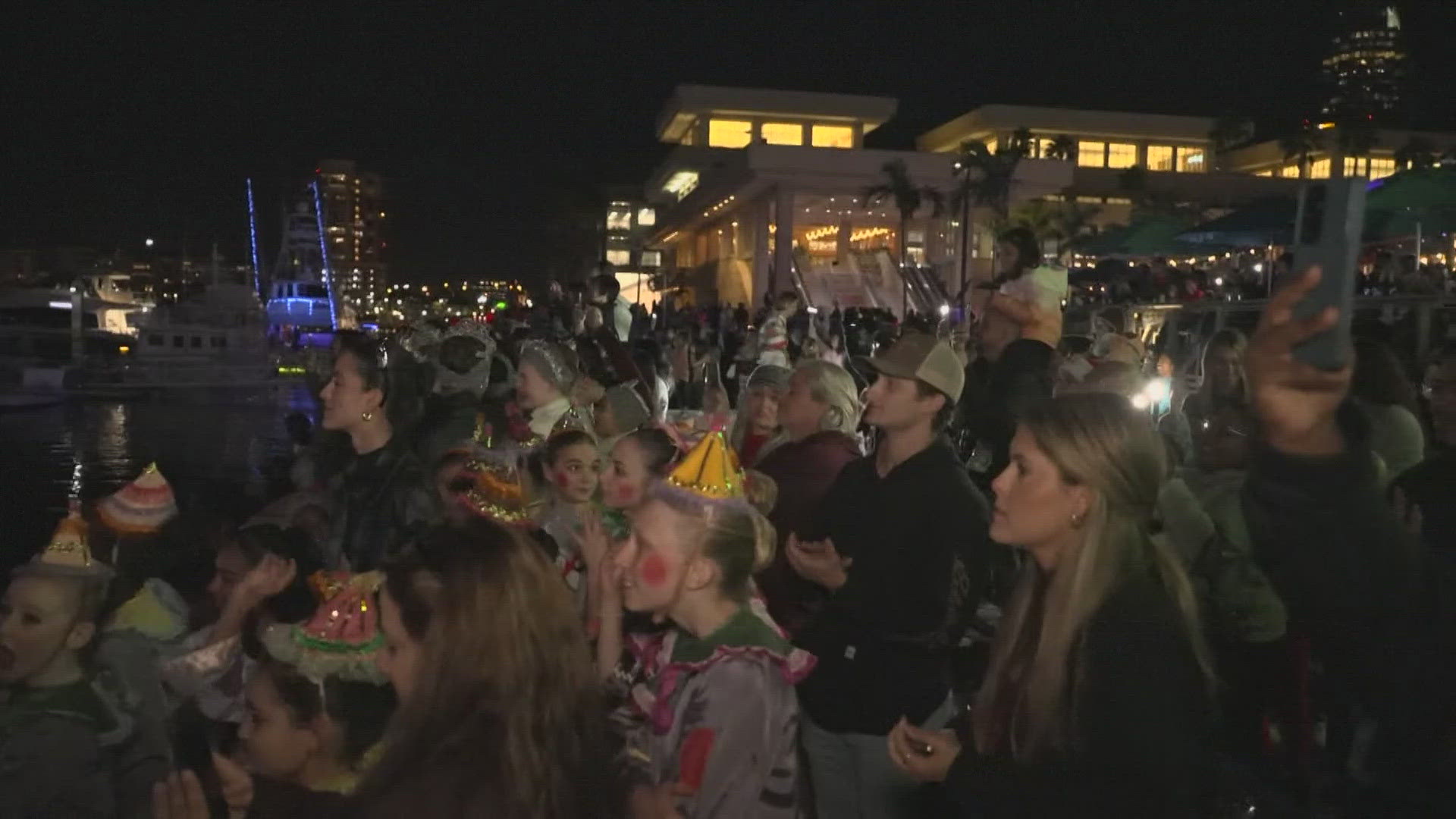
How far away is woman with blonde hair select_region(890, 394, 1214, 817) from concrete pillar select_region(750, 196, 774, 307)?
1374 inches

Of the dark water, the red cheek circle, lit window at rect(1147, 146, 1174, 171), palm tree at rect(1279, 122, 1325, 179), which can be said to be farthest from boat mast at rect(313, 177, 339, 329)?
lit window at rect(1147, 146, 1174, 171)

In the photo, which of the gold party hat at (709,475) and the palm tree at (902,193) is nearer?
the gold party hat at (709,475)

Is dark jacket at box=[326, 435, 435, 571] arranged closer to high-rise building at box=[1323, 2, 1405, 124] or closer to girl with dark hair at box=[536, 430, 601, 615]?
girl with dark hair at box=[536, 430, 601, 615]

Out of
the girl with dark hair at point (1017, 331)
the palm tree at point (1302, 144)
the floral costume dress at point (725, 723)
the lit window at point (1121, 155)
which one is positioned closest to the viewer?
the floral costume dress at point (725, 723)

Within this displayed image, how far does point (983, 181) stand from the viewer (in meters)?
35.6

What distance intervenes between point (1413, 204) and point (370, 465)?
449 inches

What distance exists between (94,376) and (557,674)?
34.4 meters

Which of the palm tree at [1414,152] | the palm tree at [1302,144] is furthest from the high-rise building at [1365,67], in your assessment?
the palm tree at [1302,144]

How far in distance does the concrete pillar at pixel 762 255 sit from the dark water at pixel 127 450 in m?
14.5

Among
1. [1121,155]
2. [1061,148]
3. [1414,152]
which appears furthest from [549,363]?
[1121,155]

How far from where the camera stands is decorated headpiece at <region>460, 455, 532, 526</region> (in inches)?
168

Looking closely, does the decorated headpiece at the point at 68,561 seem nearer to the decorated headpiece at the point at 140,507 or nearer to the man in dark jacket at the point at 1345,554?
the decorated headpiece at the point at 140,507

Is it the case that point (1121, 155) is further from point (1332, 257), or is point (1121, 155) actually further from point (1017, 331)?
point (1332, 257)

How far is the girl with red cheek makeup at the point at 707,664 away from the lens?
8.40 feet
